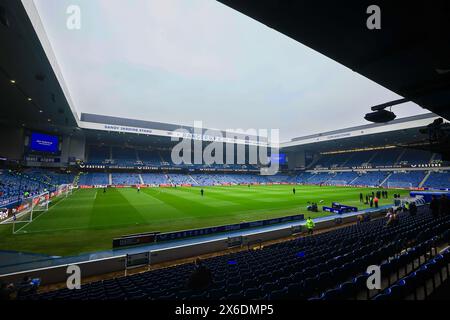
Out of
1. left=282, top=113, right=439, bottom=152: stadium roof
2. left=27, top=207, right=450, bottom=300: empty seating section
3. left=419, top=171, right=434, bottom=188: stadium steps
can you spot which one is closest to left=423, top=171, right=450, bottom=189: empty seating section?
left=419, top=171, right=434, bottom=188: stadium steps

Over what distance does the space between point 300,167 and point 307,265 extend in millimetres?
82892

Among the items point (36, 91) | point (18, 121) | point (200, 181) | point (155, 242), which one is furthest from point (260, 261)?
point (200, 181)

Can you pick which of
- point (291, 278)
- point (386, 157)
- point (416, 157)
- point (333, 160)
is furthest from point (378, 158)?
point (291, 278)

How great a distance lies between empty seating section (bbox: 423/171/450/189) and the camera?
41469 millimetres

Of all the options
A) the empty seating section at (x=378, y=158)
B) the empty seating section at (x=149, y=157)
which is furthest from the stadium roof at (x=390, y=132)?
the empty seating section at (x=149, y=157)

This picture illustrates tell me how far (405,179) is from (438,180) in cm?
644

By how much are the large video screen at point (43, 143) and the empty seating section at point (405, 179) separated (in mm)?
73838

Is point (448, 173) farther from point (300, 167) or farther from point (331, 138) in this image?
point (300, 167)

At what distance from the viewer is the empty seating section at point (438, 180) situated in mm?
41469

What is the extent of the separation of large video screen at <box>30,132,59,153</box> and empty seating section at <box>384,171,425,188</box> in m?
73.8

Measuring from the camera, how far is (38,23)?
13.2 m

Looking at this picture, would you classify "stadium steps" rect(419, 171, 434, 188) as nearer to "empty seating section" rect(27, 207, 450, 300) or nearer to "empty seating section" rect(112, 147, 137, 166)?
"empty seating section" rect(27, 207, 450, 300)

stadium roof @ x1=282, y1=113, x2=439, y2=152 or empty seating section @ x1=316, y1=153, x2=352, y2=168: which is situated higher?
stadium roof @ x1=282, y1=113, x2=439, y2=152

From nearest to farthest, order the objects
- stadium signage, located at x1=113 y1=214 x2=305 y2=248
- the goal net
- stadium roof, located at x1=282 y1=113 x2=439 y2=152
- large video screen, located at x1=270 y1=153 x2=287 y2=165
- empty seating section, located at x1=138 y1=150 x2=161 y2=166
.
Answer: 1. stadium signage, located at x1=113 y1=214 x2=305 y2=248
2. the goal net
3. stadium roof, located at x1=282 y1=113 x2=439 y2=152
4. empty seating section, located at x1=138 y1=150 x2=161 y2=166
5. large video screen, located at x1=270 y1=153 x2=287 y2=165
